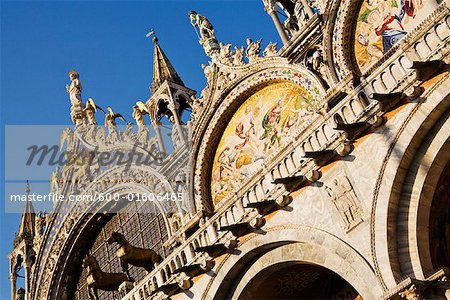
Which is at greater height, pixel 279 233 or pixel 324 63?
pixel 324 63

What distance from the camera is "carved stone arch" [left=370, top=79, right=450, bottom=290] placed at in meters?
10.3

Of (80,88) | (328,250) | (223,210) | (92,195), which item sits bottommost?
(328,250)

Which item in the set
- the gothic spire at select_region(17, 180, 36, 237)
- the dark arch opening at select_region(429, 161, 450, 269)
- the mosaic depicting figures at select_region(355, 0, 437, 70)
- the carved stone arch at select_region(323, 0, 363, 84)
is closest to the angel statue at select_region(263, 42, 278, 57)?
the carved stone arch at select_region(323, 0, 363, 84)

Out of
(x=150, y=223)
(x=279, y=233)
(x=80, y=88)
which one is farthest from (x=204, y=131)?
(x=80, y=88)

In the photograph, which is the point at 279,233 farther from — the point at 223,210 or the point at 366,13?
the point at 366,13

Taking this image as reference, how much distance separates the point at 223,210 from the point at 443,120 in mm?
4981

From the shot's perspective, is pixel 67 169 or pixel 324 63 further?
pixel 67 169

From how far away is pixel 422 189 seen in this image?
10.4 metres

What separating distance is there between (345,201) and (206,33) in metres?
10.0

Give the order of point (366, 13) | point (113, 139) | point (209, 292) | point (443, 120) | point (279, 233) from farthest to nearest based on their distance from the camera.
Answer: point (113, 139) → point (366, 13) → point (209, 292) → point (279, 233) → point (443, 120)

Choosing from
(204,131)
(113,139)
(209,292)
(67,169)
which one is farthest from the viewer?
(67,169)

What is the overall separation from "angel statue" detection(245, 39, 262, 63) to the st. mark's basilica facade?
4cm

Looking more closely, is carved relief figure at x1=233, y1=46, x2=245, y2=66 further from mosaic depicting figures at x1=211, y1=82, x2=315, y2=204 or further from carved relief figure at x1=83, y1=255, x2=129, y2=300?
carved relief figure at x1=83, y1=255, x2=129, y2=300

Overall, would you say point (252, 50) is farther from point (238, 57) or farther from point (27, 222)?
point (27, 222)
